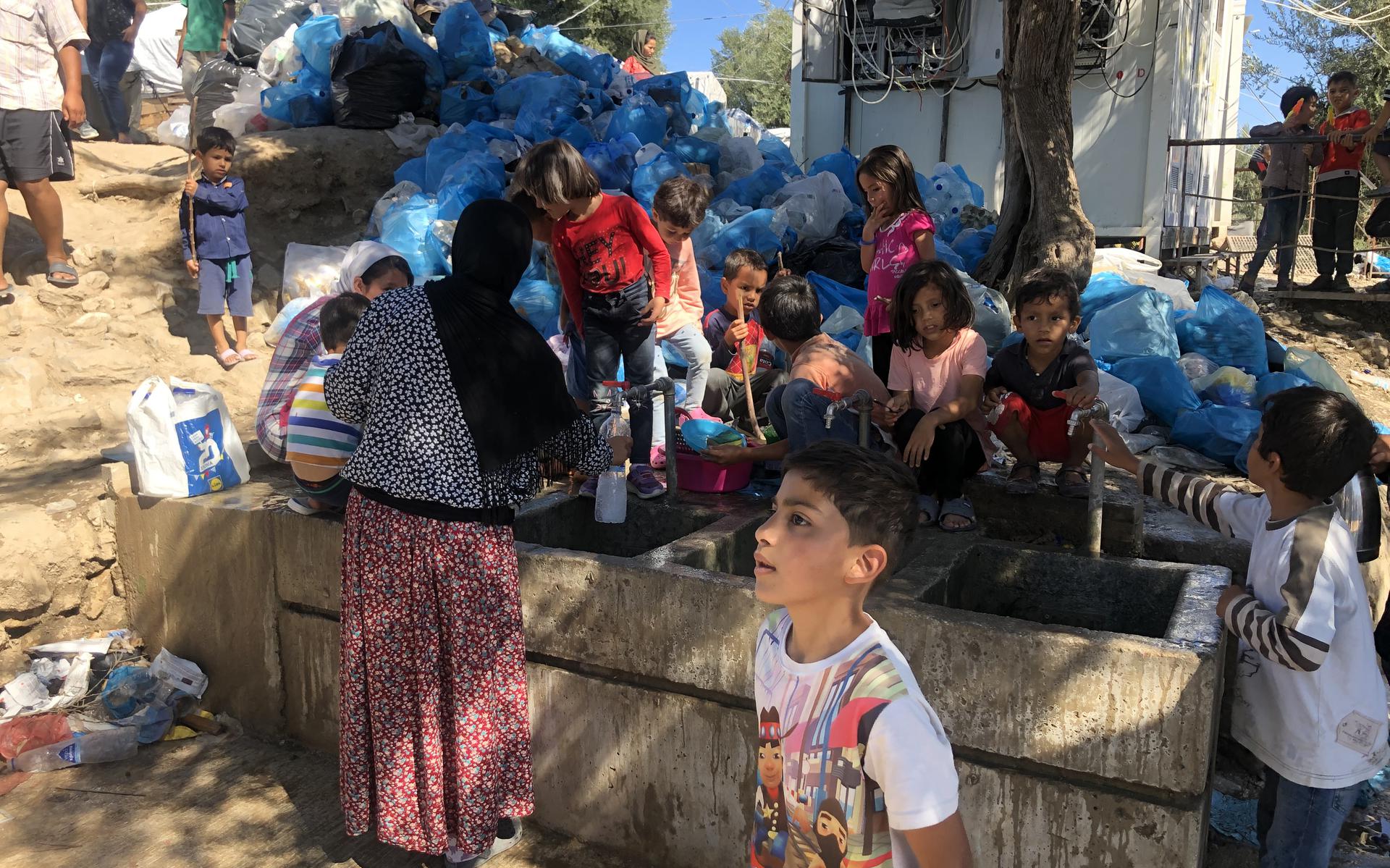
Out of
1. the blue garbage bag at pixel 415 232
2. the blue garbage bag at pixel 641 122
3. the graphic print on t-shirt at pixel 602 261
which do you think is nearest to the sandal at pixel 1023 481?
the graphic print on t-shirt at pixel 602 261

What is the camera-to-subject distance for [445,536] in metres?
2.70

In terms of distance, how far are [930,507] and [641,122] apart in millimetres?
5014

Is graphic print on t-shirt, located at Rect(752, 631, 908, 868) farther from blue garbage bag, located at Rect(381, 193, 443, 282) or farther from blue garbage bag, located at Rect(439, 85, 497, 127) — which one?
blue garbage bag, located at Rect(439, 85, 497, 127)

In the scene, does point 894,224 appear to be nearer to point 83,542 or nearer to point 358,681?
point 358,681

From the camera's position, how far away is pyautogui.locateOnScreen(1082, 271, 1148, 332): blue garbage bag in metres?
6.22

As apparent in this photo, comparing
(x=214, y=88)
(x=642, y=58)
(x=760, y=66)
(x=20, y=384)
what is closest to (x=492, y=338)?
(x=20, y=384)

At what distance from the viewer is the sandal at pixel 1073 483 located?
3607 millimetres

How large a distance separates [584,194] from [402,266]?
0.73 m

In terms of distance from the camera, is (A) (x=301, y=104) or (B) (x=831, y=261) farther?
(A) (x=301, y=104)

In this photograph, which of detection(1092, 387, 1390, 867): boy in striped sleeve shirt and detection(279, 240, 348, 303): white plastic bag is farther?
detection(279, 240, 348, 303): white plastic bag

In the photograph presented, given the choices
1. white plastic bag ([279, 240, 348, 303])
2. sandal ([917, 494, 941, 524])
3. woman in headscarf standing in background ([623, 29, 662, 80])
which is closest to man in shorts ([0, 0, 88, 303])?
white plastic bag ([279, 240, 348, 303])

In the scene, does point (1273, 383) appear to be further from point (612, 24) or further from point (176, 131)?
point (612, 24)

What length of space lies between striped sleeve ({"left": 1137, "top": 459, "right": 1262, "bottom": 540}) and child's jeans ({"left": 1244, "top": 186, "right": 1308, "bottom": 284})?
706cm

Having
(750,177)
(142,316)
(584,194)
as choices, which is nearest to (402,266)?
(584,194)
